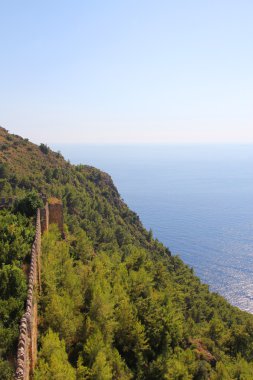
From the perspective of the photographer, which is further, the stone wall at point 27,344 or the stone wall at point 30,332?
the stone wall at point 30,332

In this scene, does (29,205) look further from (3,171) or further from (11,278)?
(3,171)

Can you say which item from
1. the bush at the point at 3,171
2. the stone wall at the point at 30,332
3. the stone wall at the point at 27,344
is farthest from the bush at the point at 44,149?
the stone wall at the point at 27,344

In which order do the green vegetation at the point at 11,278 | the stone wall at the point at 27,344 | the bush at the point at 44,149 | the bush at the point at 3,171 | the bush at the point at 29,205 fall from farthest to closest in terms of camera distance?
the bush at the point at 44,149
the bush at the point at 3,171
the bush at the point at 29,205
the green vegetation at the point at 11,278
the stone wall at the point at 27,344

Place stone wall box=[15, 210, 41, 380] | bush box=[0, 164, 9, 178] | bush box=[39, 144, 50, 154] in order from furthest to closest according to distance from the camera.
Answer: bush box=[39, 144, 50, 154]
bush box=[0, 164, 9, 178]
stone wall box=[15, 210, 41, 380]

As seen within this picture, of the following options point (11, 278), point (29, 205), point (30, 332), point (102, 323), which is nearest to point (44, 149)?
point (29, 205)

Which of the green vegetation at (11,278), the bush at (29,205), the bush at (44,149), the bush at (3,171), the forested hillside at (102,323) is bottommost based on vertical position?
the forested hillside at (102,323)

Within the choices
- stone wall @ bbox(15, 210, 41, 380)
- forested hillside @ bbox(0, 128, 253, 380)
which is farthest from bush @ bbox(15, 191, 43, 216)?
stone wall @ bbox(15, 210, 41, 380)

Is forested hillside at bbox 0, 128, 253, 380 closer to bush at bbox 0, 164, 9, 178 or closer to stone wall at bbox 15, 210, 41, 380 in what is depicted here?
stone wall at bbox 15, 210, 41, 380

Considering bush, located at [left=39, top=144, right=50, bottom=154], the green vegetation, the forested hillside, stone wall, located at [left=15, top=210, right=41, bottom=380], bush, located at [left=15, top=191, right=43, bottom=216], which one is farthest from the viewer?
bush, located at [left=39, top=144, right=50, bottom=154]

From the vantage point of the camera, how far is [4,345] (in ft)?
50.1

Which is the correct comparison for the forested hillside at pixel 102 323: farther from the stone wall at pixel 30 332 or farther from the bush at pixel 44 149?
the bush at pixel 44 149

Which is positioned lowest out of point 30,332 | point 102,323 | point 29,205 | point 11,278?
point 102,323

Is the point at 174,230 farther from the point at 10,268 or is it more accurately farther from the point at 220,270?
the point at 10,268

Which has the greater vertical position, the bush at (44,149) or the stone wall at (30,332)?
the bush at (44,149)
